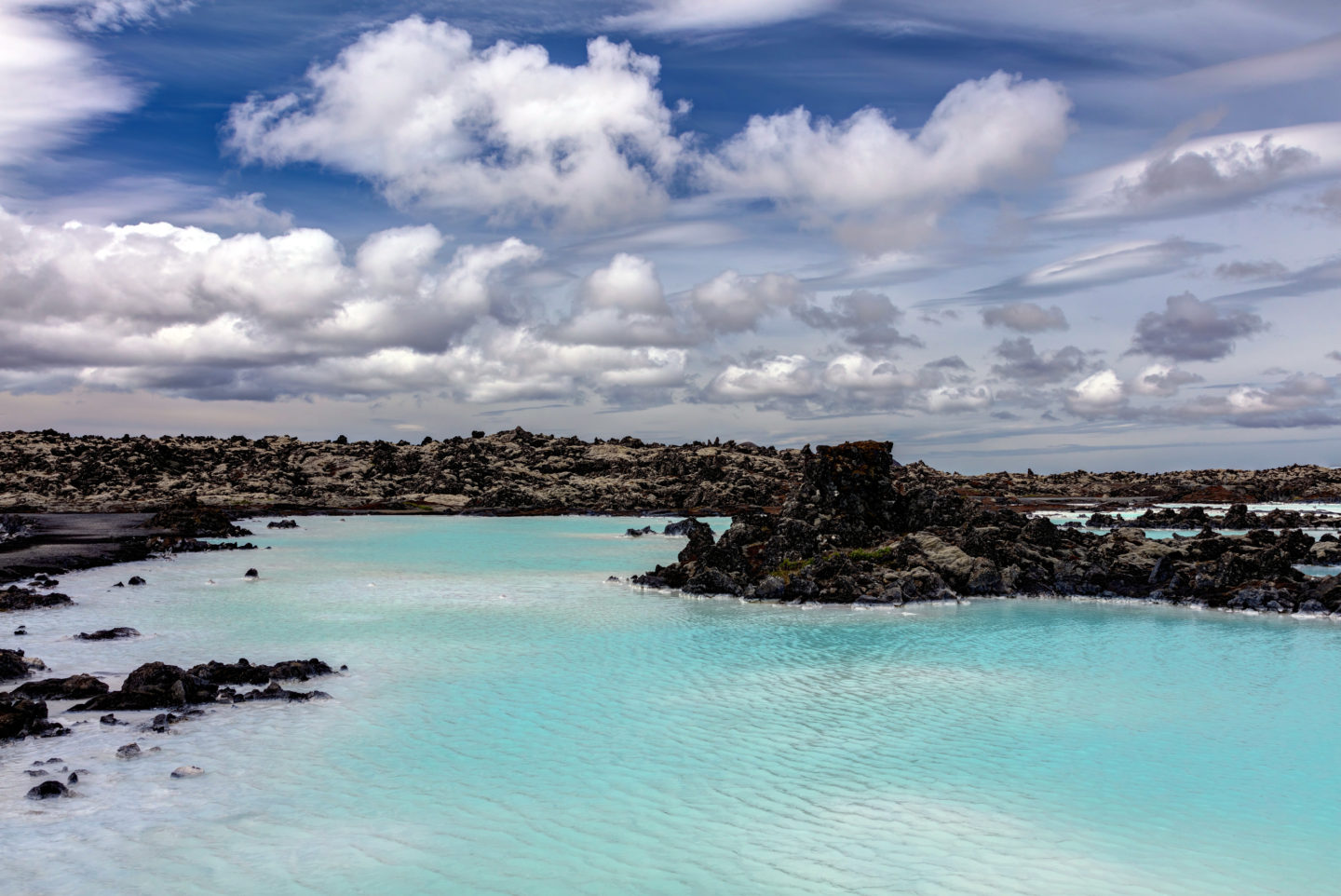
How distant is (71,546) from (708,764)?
180ft

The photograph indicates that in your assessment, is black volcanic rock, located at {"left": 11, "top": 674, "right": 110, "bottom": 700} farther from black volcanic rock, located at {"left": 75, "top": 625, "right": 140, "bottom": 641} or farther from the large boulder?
black volcanic rock, located at {"left": 75, "top": 625, "right": 140, "bottom": 641}

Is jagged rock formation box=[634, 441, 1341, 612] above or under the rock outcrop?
above

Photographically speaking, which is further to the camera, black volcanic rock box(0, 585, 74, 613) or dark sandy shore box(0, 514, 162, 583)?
dark sandy shore box(0, 514, 162, 583)

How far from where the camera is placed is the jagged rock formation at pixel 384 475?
112m

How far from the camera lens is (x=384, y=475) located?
127125 mm

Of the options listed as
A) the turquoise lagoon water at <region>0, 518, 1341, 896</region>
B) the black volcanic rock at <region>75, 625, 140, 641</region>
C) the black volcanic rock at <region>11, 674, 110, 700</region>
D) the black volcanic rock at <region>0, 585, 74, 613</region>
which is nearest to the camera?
the turquoise lagoon water at <region>0, 518, 1341, 896</region>

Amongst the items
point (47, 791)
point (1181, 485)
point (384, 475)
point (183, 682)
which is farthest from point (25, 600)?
point (1181, 485)

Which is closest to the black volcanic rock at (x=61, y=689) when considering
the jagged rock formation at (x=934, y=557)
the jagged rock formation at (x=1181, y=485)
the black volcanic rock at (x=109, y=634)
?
the black volcanic rock at (x=109, y=634)

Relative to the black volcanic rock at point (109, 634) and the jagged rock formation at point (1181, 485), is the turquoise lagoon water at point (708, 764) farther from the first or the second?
the jagged rock formation at point (1181, 485)

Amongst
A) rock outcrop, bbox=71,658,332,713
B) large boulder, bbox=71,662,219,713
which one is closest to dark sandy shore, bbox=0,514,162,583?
rock outcrop, bbox=71,658,332,713

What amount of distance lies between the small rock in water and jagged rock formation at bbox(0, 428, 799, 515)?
93.4 metres

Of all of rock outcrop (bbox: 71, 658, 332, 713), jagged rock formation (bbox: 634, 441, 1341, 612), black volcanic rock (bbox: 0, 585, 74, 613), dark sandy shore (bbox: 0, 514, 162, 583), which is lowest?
dark sandy shore (bbox: 0, 514, 162, 583)

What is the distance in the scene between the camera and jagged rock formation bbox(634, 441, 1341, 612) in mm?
38312

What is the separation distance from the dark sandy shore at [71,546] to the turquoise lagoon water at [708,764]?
15349mm
